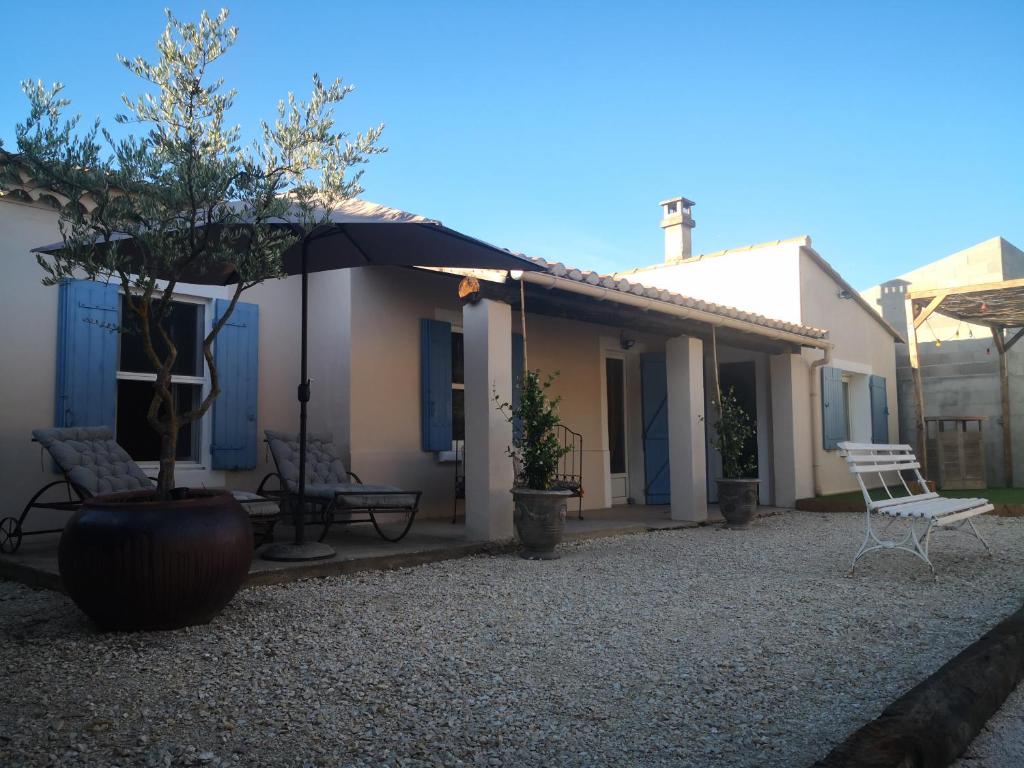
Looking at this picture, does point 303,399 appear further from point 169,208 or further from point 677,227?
point 677,227

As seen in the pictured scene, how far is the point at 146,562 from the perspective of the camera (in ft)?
9.81

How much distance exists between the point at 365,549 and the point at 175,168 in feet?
9.25

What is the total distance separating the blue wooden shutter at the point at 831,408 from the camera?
10.2 metres

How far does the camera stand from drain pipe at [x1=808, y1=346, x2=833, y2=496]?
9.98 m

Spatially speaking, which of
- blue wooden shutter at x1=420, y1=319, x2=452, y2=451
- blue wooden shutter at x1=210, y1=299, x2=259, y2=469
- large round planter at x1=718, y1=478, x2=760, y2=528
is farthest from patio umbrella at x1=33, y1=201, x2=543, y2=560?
large round planter at x1=718, y1=478, x2=760, y2=528

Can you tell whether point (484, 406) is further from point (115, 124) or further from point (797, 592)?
point (115, 124)

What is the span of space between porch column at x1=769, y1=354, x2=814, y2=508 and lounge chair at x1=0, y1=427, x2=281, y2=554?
6746 millimetres

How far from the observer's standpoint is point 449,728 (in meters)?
2.17

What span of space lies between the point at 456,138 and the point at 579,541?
568 cm

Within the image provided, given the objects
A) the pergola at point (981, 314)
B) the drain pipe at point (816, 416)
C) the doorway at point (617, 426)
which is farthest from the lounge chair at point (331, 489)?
the pergola at point (981, 314)

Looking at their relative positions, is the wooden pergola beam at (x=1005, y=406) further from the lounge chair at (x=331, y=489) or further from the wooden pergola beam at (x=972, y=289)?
the lounge chair at (x=331, y=489)

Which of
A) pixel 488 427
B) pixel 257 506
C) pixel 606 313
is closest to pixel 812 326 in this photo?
pixel 606 313

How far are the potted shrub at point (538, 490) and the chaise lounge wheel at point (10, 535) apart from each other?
322cm

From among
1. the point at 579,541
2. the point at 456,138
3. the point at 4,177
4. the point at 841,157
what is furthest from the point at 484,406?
the point at 841,157
